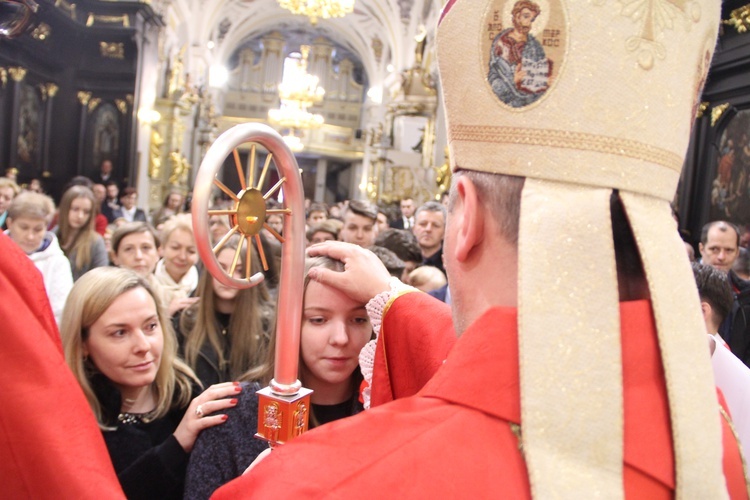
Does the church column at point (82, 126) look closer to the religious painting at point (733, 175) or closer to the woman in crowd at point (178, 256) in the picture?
the woman in crowd at point (178, 256)

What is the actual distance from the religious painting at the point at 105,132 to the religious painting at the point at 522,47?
14.1m

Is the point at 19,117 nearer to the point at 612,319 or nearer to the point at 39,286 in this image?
the point at 39,286

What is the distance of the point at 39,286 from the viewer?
1.36m

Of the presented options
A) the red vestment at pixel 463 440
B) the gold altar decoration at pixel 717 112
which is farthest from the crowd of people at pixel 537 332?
the gold altar decoration at pixel 717 112

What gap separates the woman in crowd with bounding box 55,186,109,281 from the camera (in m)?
4.85

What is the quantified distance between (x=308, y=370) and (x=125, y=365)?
0.70m

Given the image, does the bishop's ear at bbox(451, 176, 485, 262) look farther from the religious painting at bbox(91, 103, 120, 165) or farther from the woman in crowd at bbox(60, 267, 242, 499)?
the religious painting at bbox(91, 103, 120, 165)

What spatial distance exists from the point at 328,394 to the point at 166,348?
746 mm

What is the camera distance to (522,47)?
101 cm

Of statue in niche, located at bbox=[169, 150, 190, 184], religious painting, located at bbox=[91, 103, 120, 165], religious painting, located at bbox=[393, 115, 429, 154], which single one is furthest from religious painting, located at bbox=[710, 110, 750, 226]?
statue in niche, located at bbox=[169, 150, 190, 184]

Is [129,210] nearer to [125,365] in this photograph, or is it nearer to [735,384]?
[125,365]

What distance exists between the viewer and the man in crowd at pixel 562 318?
864 mm

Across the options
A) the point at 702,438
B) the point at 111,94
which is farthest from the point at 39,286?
the point at 111,94

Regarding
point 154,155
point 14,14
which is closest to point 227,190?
point 14,14
